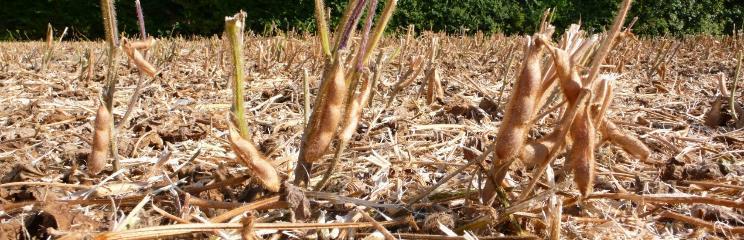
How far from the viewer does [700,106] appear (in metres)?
2.48

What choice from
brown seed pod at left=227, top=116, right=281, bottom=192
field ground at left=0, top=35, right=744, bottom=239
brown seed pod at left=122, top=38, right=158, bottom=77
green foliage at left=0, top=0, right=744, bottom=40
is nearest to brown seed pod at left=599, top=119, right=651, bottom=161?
field ground at left=0, top=35, right=744, bottom=239

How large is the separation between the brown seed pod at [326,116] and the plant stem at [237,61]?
12 cm

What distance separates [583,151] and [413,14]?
11.2 m

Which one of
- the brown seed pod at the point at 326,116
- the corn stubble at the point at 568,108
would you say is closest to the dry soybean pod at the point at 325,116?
the brown seed pod at the point at 326,116

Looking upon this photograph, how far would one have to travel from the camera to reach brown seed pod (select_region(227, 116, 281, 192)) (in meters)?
1.04

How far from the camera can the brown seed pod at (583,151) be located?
949 millimetres

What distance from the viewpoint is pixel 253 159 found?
3.49ft

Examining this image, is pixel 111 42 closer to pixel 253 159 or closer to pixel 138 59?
pixel 138 59

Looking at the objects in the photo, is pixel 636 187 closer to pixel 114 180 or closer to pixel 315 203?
pixel 315 203

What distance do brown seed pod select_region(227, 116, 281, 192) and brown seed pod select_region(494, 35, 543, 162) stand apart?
0.39m

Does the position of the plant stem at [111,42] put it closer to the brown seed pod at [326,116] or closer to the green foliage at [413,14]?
the brown seed pod at [326,116]

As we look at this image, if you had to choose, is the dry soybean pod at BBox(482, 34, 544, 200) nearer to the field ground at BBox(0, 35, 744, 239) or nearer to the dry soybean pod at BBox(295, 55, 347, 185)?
the field ground at BBox(0, 35, 744, 239)

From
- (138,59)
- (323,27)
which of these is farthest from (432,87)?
(138,59)

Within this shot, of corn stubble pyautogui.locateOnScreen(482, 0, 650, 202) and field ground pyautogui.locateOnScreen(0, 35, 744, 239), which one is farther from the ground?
corn stubble pyautogui.locateOnScreen(482, 0, 650, 202)
